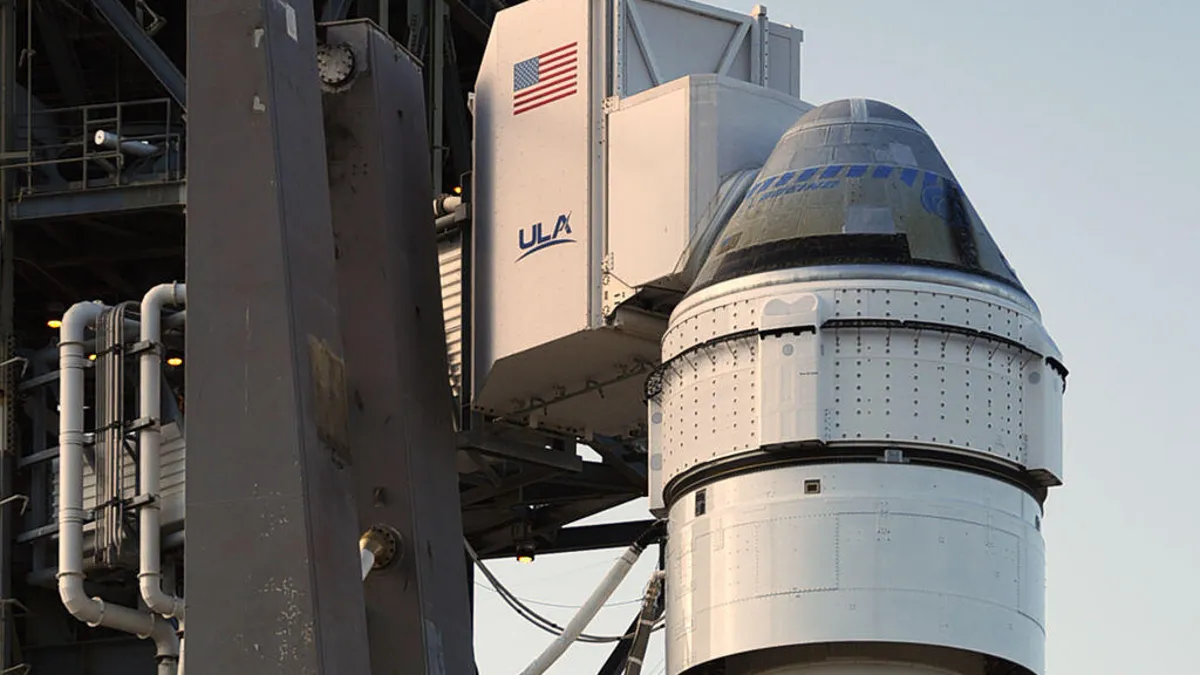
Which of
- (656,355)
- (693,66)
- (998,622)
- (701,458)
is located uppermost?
(693,66)

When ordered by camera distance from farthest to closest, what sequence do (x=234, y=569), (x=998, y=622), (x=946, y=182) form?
(x=946, y=182) → (x=998, y=622) → (x=234, y=569)

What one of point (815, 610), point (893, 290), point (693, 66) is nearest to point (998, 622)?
point (815, 610)

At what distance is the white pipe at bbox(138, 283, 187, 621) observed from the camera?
25.7m

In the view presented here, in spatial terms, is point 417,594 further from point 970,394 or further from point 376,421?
point 970,394

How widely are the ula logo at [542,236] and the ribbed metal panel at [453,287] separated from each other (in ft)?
4.32

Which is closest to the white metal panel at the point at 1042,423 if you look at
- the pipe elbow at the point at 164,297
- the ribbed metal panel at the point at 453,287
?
the ribbed metal panel at the point at 453,287

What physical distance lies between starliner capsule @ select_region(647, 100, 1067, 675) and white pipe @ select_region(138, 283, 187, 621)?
5606 millimetres

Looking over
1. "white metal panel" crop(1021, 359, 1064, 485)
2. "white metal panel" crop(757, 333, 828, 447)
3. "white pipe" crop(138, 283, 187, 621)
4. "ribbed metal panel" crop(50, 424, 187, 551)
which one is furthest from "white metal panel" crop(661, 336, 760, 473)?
"ribbed metal panel" crop(50, 424, 187, 551)

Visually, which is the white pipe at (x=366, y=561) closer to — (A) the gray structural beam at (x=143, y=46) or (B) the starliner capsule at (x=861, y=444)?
(B) the starliner capsule at (x=861, y=444)

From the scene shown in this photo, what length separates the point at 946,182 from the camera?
23.2m

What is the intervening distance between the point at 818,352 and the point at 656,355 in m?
4.16

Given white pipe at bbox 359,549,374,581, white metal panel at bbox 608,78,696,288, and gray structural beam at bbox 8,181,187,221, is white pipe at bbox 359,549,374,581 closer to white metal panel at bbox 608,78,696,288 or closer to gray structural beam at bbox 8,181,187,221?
white metal panel at bbox 608,78,696,288

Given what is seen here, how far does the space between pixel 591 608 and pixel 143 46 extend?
10094 mm

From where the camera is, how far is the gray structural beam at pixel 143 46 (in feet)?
104
